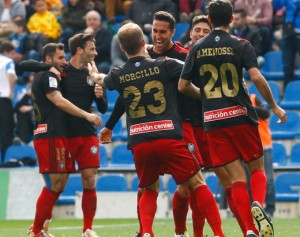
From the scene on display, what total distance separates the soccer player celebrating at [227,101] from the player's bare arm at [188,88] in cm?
1

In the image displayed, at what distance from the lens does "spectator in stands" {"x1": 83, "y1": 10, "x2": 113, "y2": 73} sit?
2125 centimetres

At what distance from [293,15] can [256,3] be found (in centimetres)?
133

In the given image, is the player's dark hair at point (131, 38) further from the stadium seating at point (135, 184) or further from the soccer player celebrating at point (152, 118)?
the stadium seating at point (135, 184)

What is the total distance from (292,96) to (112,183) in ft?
11.2

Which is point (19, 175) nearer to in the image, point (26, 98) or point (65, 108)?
point (26, 98)

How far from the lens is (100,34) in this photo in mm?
21422

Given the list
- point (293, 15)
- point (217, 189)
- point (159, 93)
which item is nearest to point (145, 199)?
point (159, 93)

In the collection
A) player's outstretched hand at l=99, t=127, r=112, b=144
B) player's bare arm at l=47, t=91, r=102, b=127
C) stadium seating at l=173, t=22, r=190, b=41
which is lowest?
player's outstretched hand at l=99, t=127, r=112, b=144

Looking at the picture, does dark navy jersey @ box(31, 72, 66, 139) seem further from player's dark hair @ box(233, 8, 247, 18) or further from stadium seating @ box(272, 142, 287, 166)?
player's dark hair @ box(233, 8, 247, 18)

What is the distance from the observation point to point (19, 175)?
18.8m

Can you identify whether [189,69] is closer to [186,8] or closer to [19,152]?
[19,152]

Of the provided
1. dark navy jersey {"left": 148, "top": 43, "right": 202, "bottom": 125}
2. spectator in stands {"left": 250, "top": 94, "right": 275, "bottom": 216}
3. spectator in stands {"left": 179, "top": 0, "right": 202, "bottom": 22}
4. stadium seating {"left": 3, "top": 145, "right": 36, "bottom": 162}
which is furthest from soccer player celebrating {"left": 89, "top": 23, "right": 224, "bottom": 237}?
Result: spectator in stands {"left": 179, "top": 0, "right": 202, "bottom": 22}

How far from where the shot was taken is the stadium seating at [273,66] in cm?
2070

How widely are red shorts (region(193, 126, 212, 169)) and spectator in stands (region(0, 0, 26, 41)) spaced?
11.7 m
